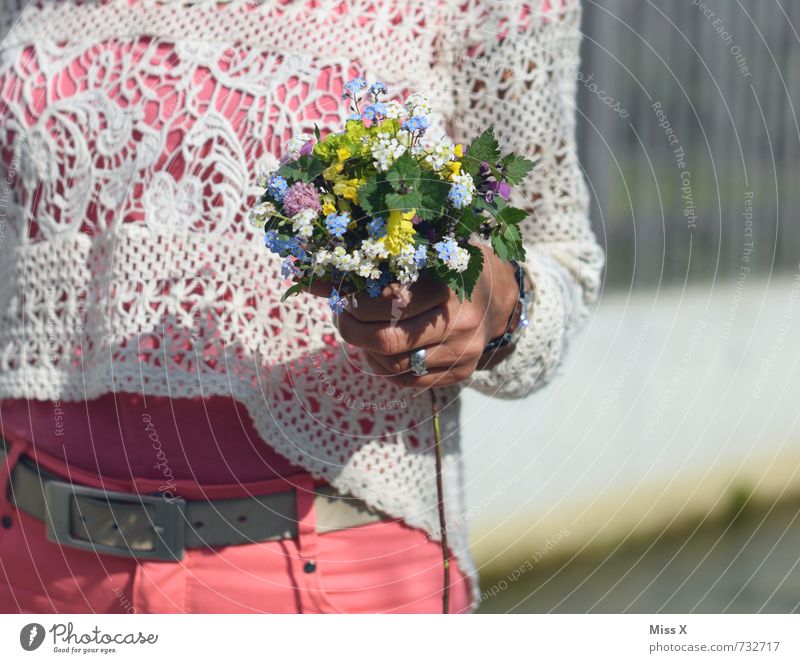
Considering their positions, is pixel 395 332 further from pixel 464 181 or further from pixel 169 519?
pixel 169 519

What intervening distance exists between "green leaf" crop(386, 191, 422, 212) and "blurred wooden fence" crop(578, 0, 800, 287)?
96 cm

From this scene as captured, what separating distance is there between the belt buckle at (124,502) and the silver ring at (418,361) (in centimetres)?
22

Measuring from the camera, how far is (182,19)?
0.68 meters

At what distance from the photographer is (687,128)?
74.0 inches

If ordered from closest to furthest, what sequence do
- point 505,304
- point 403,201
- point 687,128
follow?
point 403,201 < point 505,304 < point 687,128

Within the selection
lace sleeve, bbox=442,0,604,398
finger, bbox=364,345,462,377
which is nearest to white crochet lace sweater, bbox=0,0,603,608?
lace sleeve, bbox=442,0,604,398

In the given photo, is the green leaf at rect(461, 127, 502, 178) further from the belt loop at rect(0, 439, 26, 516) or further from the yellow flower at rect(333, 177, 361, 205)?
the belt loop at rect(0, 439, 26, 516)

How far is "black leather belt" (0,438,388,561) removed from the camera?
0.64m

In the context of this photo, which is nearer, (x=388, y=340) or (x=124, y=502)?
(x=388, y=340)

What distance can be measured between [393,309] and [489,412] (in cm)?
129

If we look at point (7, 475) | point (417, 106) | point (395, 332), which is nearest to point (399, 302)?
point (395, 332)

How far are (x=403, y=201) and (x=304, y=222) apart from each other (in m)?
0.06

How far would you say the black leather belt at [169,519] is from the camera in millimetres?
639
